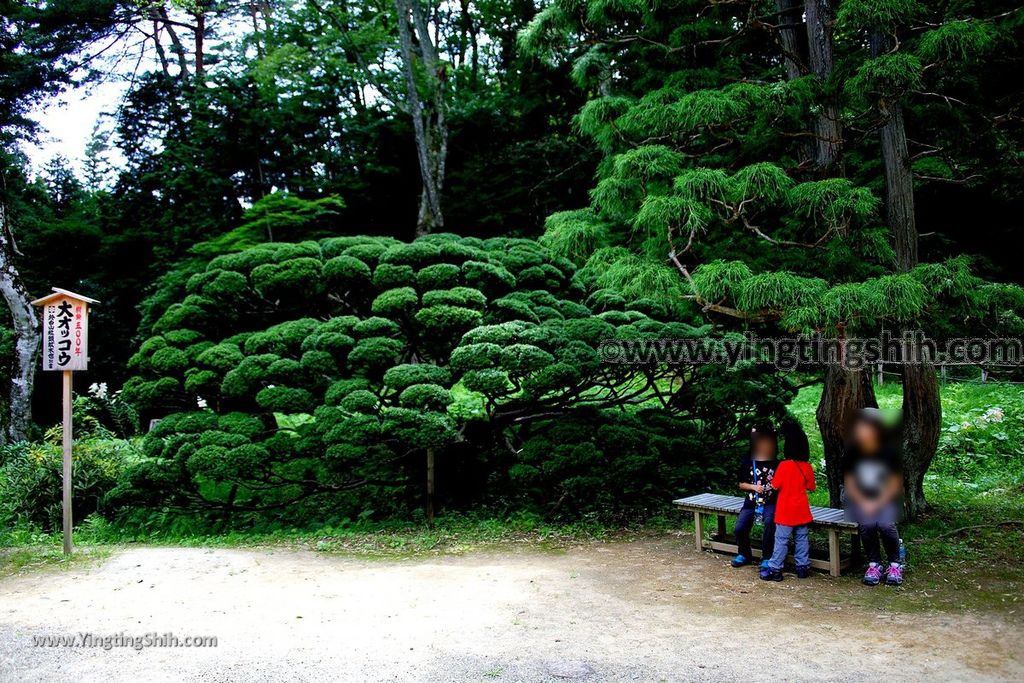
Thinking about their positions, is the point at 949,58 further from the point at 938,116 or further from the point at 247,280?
the point at 247,280

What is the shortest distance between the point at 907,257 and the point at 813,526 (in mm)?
2341

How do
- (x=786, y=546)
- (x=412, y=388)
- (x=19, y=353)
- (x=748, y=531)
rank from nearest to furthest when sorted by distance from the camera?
(x=786, y=546) < (x=748, y=531) < (x=412, y=388) < (x=19, y=353)

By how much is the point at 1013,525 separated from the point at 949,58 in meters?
3.88

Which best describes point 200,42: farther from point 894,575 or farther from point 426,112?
point 894,575

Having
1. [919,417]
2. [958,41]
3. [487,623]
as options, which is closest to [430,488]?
[487,623]

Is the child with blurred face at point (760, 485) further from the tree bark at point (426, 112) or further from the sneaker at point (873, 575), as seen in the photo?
the tree bark at point (426, 112)

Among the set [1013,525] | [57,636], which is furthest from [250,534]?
[1013,525]

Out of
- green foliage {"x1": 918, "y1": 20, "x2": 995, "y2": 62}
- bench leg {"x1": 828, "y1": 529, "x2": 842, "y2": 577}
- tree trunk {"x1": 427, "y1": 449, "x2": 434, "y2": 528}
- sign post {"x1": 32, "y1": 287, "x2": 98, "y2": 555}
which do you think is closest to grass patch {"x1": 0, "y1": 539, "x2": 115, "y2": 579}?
sign post {"x1": 32, "y1": 287, "x2": 98, "y2": 555}

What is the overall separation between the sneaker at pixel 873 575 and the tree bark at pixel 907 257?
66.3 inches

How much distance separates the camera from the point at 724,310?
541 centimetres

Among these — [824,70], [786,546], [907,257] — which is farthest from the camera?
[824,70]

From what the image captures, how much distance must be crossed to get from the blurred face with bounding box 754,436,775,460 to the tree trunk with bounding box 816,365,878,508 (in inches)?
48.8

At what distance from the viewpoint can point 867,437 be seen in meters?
4.83

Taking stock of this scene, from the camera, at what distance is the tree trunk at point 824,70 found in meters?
6.18
